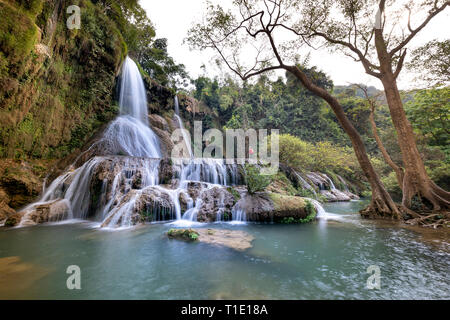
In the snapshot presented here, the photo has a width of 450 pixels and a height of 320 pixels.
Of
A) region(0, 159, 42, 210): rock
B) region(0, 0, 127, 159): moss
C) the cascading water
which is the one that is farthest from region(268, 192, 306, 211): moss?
the cascading water

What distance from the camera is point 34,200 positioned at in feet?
24.0

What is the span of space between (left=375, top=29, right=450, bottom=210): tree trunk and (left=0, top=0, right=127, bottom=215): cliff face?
13.3 metres

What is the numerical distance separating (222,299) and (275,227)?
4.35 metres

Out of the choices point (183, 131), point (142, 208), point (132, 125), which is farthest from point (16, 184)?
point (183, 131)

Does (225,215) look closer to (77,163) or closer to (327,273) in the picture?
(327,273)

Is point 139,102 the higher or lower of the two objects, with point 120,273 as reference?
higher

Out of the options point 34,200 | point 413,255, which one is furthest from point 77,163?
point 413,255

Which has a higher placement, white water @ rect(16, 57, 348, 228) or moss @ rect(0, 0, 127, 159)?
moss @ rect(0, 0, 127, 159)

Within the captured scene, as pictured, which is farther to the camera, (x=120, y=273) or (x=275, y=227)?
(x=275, y=227)

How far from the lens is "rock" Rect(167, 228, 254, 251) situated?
4.39 meters

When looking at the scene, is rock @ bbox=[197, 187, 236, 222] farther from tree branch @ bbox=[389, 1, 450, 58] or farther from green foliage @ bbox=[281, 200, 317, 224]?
tree branch @ bbox=[389, 1, 450, 58]

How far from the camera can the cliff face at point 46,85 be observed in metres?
6.44

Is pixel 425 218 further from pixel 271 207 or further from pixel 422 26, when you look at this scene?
pixel 422 26

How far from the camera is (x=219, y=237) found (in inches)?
191
